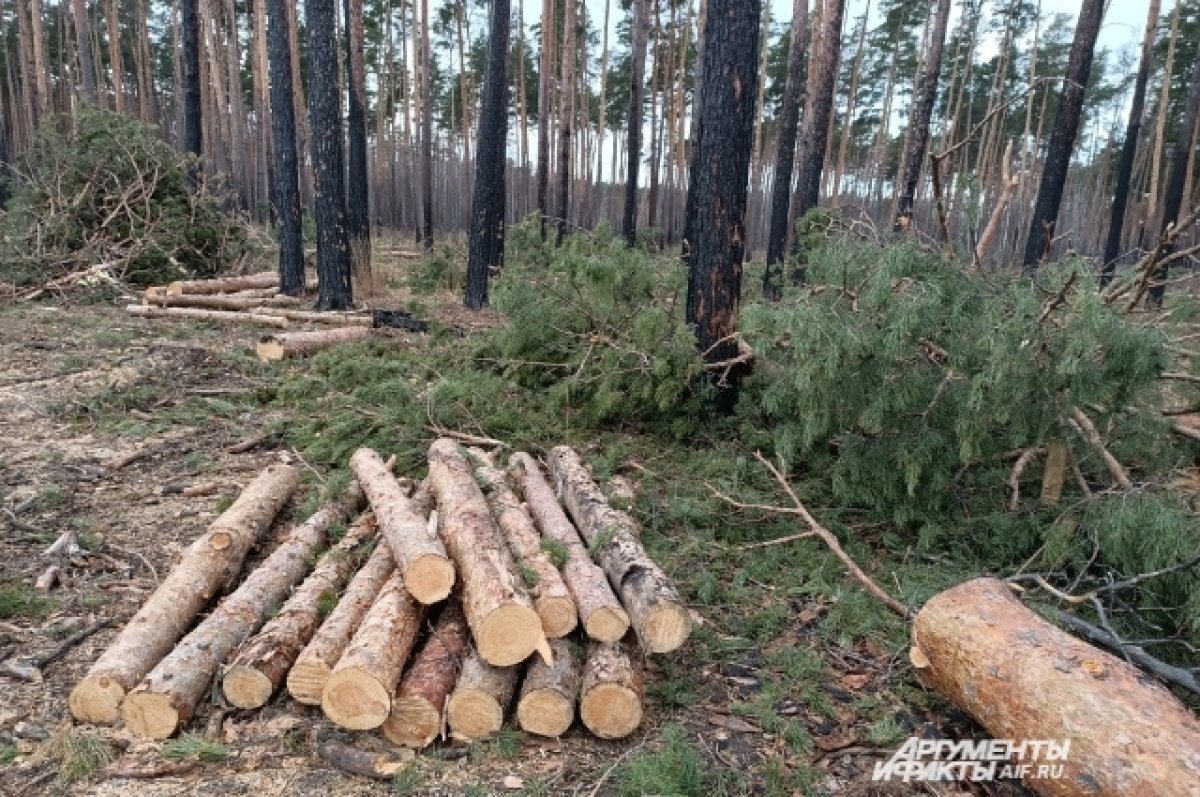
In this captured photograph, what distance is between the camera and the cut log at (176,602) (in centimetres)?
255

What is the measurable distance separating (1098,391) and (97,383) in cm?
731

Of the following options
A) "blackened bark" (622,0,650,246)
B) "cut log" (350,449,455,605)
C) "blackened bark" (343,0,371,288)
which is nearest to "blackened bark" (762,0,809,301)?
"blackened bark" (622,0,650,246)

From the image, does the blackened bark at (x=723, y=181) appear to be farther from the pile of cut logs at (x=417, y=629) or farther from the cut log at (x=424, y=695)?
the cut log at (x=424, y=695)

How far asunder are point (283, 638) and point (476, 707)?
0.85 meters

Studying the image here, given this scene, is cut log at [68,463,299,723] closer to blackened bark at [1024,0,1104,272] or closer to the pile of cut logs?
the pile of cut logs

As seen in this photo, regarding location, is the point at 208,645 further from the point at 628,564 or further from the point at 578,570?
the point at 628,564

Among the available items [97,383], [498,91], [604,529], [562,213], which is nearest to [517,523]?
[604,529]

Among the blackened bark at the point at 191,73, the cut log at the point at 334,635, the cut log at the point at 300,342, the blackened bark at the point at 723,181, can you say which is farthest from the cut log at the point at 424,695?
the blackened bark at the point at 191,73

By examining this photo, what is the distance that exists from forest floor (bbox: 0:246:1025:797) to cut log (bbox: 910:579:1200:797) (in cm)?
26

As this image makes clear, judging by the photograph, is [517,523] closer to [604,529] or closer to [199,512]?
[604,529]

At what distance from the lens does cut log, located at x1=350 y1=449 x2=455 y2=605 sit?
288cm

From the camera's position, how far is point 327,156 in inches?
366

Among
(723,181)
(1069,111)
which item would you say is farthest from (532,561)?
(1069,111)

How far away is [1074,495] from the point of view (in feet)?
13.5
